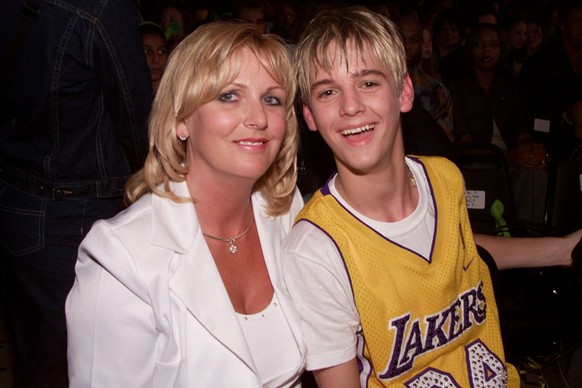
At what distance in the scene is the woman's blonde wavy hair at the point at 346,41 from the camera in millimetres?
1692

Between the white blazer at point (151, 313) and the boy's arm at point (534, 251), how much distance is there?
39.7 inches

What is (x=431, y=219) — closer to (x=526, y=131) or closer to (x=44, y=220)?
(x=44, y=220)

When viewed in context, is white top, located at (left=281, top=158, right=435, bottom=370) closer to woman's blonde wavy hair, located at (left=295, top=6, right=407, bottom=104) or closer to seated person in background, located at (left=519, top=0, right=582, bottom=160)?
woman's blonde wavy hair, located at (left=295, top=6, right=407, bottom=104)

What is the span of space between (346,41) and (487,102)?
3465mm

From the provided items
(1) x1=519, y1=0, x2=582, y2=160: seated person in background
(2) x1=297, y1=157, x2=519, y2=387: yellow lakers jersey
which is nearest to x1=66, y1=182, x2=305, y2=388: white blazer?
(2) x1=297, y1=157, x2=519, y2=387: yellow lakers jersey

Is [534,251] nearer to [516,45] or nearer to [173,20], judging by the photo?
[173,20]

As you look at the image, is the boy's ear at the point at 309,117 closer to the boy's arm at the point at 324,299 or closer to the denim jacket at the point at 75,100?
the boy's arm at the point at 324,299

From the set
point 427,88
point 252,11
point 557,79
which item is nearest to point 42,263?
point 427,88

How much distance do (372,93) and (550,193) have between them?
2172mm

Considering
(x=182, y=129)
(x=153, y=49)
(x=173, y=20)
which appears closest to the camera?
(x=182, y=129)

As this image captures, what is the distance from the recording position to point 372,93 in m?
1.69

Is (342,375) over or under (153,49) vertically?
under

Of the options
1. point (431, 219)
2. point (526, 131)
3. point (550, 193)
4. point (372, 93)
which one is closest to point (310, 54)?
point (372, 93)

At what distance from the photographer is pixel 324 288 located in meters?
1.62
